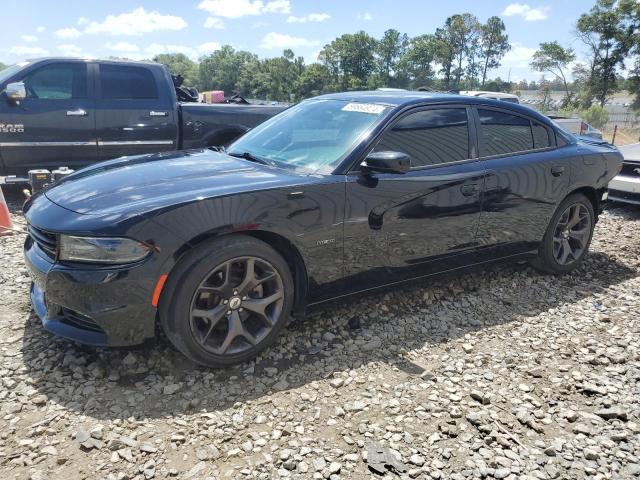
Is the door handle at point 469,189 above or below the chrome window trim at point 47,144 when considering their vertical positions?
above

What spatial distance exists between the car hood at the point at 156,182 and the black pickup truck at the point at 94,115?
338cm

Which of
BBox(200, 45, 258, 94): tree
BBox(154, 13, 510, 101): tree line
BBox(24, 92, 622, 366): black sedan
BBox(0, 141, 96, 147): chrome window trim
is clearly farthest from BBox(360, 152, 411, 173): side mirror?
BBox(200, 45, 258, 94): tree

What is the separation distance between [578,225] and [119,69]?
19.9 feet

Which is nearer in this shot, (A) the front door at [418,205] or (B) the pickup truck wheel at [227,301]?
(B) the pickup truck wheel at [227,301]

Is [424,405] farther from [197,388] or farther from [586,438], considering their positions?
[197,388]

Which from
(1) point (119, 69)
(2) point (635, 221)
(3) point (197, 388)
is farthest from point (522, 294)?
(1) point (119, 69)

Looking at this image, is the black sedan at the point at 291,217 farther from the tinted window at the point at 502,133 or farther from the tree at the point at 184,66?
the tree at the point at 184,66

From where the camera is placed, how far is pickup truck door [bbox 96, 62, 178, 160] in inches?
266

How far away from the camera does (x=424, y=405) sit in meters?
2.74

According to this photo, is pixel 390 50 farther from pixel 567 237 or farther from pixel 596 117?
pixel 567 237

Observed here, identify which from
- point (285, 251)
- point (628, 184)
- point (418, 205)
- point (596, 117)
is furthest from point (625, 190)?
point (596, 117)

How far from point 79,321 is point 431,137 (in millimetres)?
2657

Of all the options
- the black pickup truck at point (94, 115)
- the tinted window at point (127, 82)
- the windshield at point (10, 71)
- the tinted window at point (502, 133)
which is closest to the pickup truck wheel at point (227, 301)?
the tinted window at point (502, 133)

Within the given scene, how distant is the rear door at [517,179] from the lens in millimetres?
3953
